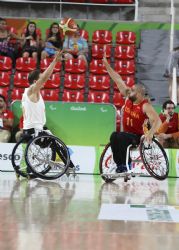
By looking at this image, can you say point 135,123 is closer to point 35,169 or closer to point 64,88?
point 35,169

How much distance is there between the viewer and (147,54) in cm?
1523

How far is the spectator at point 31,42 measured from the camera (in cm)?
1421

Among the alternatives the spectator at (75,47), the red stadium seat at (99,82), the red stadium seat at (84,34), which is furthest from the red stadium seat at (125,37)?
the red stadium seat at (99,82)

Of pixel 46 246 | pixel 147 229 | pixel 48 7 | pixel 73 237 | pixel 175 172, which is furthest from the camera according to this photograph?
pixel 48 7

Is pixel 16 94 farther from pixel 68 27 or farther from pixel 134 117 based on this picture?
Result: pixel 134 117

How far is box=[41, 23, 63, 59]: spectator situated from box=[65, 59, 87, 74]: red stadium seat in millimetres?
431

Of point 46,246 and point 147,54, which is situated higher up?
point 147,54

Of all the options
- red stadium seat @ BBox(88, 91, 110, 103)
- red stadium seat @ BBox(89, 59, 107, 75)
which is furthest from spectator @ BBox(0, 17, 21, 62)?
red stadium seat @ BBox(88, 91, 110, 103)

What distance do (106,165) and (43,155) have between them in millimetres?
1042

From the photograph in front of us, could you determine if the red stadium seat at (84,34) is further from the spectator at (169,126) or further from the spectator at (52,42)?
the spectator at (169,126)

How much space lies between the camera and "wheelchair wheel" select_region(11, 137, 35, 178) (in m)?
9.07

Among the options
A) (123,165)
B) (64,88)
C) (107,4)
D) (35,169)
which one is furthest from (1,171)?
(107,4)

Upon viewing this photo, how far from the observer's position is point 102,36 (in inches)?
608

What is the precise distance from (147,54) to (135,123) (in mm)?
6414
